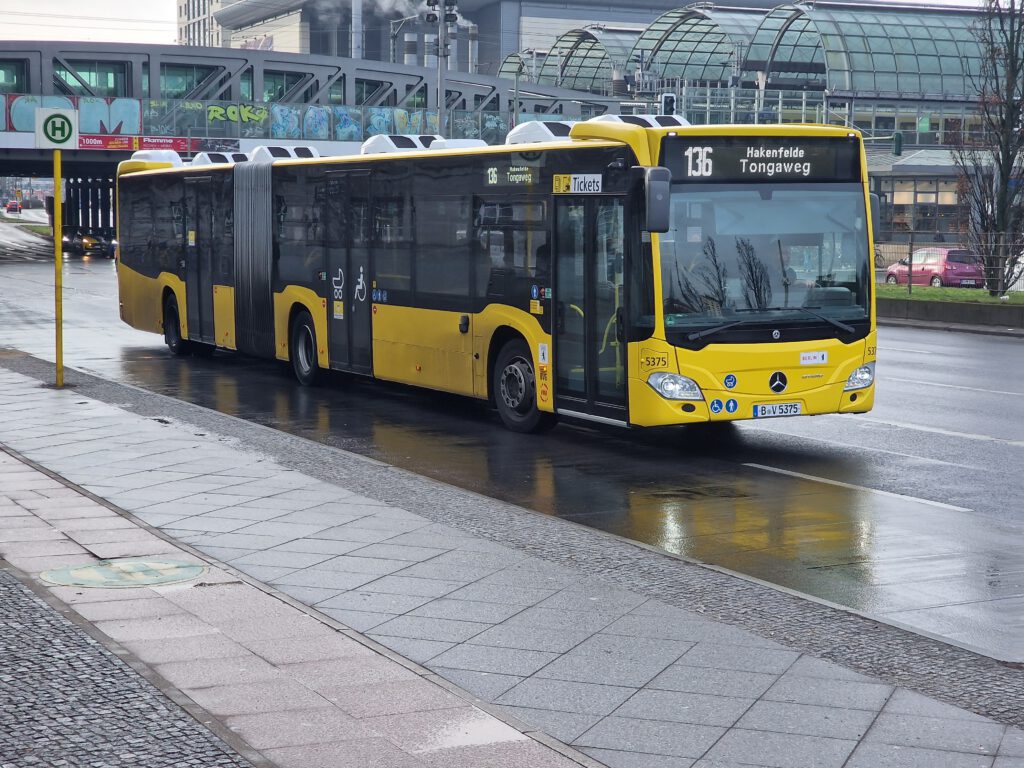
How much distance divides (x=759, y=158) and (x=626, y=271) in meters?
1.58

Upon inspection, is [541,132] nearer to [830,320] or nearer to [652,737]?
[830,320]

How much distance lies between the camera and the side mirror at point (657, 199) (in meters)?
12.4

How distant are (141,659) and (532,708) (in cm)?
183

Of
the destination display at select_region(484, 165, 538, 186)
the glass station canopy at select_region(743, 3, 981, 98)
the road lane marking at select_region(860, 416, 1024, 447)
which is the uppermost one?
the glass station canopy at select_region(743, 3, 981, 98)

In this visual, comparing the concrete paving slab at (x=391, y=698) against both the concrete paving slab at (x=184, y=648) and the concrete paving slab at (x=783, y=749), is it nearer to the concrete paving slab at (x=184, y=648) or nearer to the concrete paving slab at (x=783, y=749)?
the concrete paving slab at (x=184, y=648)

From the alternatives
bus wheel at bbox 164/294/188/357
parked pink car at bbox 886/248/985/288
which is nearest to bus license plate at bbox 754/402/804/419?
bus wheel at bbox 164/294/188/357

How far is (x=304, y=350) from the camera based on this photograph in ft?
64.2

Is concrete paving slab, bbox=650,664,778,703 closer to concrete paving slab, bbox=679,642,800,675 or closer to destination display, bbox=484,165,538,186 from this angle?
concrete paving slab, bbox=679,642,800,675

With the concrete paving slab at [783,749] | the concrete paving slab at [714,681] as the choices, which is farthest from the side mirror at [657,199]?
the concrete paving slab at [783,749]

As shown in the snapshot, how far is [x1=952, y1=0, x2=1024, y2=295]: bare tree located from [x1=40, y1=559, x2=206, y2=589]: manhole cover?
25.7 meters

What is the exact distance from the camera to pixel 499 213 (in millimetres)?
14945

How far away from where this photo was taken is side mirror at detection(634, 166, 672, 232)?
40.6 ft

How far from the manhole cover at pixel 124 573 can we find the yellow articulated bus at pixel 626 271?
17.8 ft

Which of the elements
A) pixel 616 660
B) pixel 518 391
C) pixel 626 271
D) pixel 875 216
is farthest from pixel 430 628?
pixel 875 216
